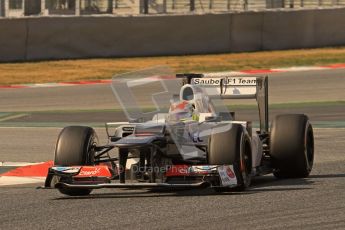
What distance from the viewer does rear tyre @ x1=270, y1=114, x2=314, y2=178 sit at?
499 inches

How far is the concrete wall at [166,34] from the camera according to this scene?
29.6 metres

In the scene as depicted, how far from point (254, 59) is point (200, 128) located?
59.6 feet

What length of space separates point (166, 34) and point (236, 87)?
17.5 meters

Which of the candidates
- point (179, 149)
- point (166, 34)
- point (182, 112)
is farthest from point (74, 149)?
point (166, 34)

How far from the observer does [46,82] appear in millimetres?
27719

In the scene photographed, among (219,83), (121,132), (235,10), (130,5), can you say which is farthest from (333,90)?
(121,132)

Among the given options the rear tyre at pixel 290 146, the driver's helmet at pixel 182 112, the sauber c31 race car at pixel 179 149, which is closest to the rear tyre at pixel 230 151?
the sauber c31 race car at pixel 179 149

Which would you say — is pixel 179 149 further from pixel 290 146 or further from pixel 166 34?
pixel 166 34

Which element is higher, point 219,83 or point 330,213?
point 219,83

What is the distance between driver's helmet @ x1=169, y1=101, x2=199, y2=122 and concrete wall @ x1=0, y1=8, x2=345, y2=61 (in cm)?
1719

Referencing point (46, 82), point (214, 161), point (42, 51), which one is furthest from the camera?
point (42, 51)

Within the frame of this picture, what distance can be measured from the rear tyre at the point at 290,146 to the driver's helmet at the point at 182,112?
950mm

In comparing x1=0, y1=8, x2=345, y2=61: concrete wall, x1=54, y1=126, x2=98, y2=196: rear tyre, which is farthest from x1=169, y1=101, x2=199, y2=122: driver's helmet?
x1=0, y1=8, x2=345, y2=61: concrete wall

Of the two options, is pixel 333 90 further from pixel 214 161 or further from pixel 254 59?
pixel 214 161
